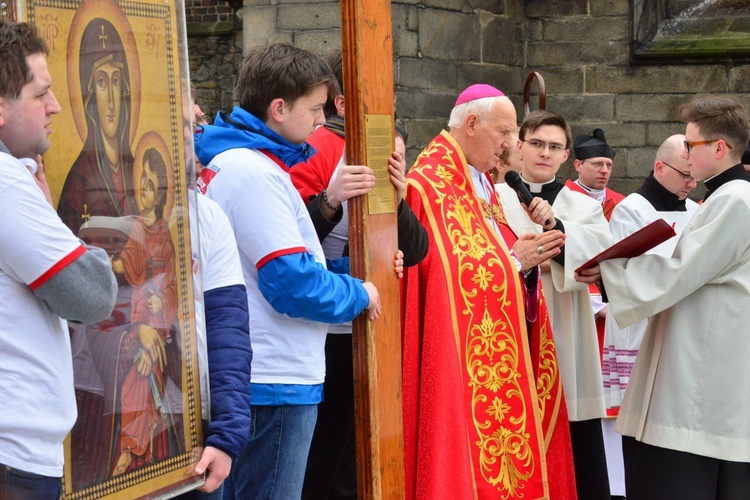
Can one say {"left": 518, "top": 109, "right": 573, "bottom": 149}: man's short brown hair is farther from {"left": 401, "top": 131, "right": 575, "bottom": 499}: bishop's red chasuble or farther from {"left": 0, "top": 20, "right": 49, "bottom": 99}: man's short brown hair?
{"left": 0, "top": 20, "right": 49, "bottom": 99}: man's short brown hair

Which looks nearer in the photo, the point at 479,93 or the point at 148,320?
the point at 148,320

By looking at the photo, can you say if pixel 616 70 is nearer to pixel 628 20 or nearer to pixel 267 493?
pixel 628 20

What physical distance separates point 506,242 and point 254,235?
1.93m

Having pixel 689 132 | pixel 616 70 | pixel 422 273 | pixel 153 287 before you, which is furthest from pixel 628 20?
pixel 153 287

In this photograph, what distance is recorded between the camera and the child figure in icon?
2414 mm

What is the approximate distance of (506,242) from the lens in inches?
192

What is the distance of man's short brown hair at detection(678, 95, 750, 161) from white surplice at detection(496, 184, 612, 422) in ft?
2.74

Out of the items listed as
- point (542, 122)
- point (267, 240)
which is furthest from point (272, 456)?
point (542, 122)

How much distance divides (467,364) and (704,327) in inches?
37.8

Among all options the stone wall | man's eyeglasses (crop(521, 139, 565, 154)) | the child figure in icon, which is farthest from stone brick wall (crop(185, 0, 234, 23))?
the child figure in icon

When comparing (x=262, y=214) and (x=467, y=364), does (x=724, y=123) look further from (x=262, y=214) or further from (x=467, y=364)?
(x=262, y=214)

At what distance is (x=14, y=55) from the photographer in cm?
209

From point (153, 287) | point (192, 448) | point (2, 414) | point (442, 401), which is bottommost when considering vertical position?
point (442, 401)

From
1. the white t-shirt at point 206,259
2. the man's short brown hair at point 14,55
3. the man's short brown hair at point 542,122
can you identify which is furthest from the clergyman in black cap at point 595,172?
the man's short brown hair at point 14,55
